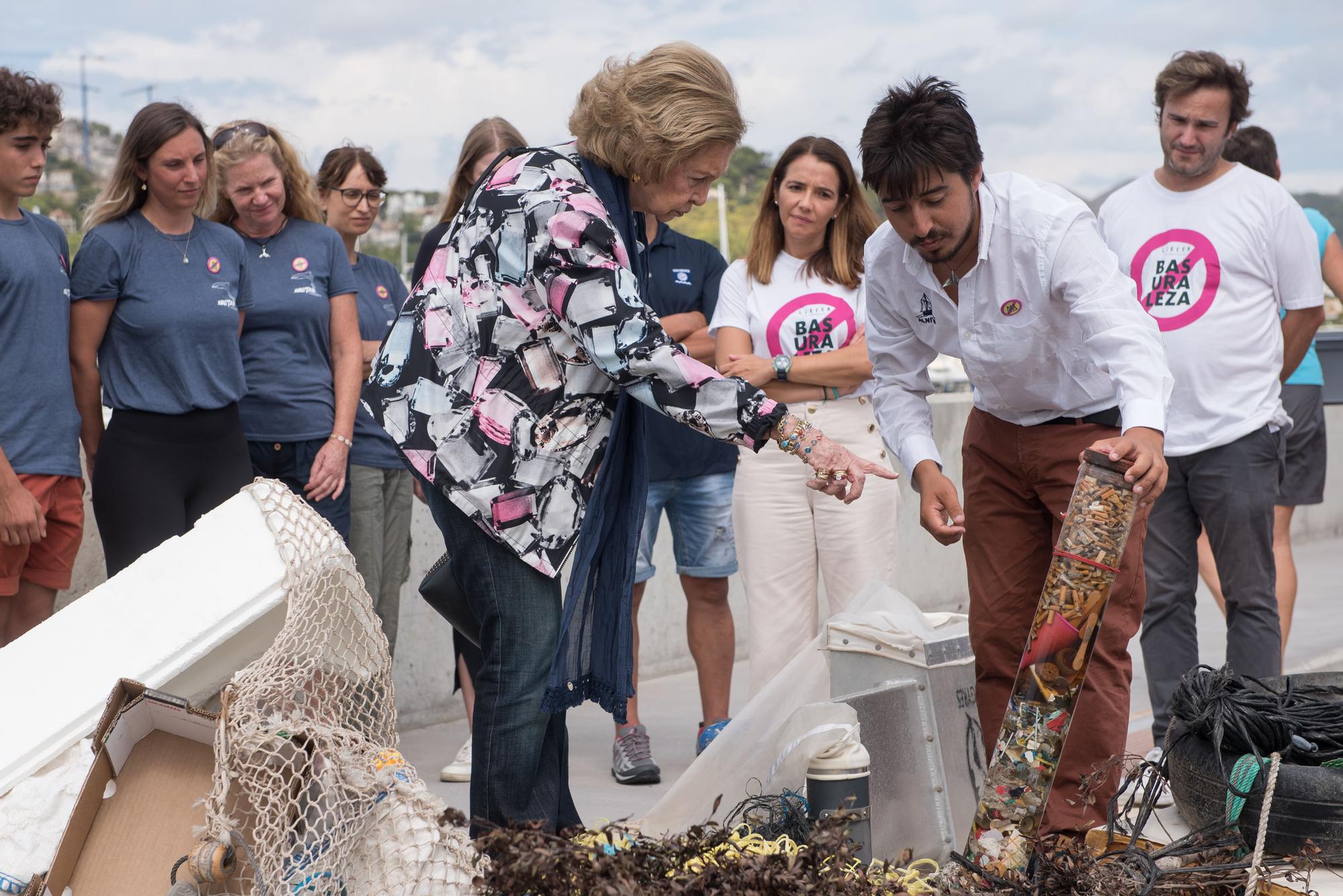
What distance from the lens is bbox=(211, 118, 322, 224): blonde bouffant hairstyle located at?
437 centimetres

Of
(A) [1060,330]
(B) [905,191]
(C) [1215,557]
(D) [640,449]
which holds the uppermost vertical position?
(B) [905,191]

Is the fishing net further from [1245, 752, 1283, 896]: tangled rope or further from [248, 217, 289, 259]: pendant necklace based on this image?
[248, 217, 289, 259]: pendant necklace

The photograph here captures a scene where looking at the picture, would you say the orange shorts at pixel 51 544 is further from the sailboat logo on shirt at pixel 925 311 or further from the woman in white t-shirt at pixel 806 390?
the sailboat logo on shirt at pixel 925 311

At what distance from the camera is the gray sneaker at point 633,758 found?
4461mm

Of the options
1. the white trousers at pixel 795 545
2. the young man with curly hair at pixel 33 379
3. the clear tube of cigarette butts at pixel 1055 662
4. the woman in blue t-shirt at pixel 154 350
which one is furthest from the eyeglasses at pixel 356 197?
the clear tube of cigarette butts at pixel 1055 662

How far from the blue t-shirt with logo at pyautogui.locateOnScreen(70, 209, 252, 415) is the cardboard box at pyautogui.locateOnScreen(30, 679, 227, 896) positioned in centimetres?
141

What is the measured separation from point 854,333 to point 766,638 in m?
1.06

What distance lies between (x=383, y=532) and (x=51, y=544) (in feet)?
4.03

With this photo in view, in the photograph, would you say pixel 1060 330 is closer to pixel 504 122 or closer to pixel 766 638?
pixel 766 638

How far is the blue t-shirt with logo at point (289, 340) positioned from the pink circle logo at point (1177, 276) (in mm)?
2683

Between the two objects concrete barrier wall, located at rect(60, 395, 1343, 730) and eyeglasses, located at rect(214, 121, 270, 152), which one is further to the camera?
concrete barrier wall, located at rect(60, 395, 1343, 730)

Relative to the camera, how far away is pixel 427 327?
108 inches

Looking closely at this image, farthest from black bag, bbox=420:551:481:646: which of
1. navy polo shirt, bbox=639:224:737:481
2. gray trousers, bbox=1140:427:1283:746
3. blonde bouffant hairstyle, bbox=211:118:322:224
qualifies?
gray trousers, bbox=1140:427:1283:746

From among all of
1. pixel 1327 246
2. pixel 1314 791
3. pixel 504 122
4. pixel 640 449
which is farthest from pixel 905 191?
pixel 1327 246
